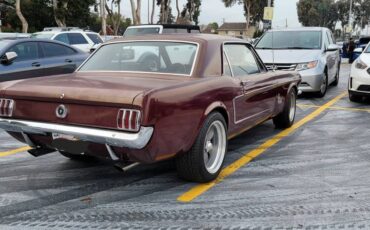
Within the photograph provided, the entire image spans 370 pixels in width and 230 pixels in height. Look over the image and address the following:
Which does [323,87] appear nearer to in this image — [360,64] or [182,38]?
[360,64]

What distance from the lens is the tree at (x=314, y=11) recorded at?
306ft

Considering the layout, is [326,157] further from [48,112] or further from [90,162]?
[48,112]

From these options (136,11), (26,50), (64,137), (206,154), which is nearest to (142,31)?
(26,50)

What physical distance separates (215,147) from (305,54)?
6.79 meters

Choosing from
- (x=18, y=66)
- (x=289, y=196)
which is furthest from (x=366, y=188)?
(x=18, y=66)

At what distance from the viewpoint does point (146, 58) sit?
5047 millimetres

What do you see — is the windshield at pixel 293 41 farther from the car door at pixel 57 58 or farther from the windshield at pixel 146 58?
the windshield at pixel 146 58

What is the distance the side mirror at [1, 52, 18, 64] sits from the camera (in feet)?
26.3

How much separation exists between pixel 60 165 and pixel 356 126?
491 cm

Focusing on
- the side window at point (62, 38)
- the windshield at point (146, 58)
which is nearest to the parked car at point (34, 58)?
the windshield at point (146, 58)

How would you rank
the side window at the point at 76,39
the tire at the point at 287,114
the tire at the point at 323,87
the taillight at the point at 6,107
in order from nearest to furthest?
the taillight at the point at 6,107 → the tire at the point at 287,114 → the tire at the point at 323,87 → the side window at the point at 76,39

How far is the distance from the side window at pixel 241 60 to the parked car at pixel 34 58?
436cm

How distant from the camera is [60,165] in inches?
210

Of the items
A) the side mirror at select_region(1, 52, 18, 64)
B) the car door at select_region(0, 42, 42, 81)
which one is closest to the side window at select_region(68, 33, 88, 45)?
the car door at select_region(0, 42, 42, 81)
